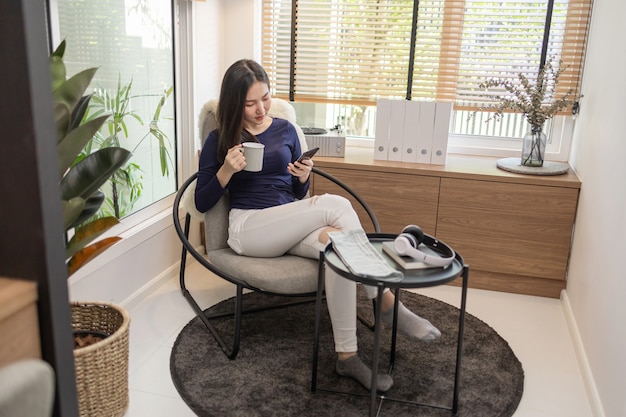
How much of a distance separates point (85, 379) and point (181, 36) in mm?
1896

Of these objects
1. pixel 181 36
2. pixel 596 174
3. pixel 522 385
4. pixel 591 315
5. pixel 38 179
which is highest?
pixel 181 36

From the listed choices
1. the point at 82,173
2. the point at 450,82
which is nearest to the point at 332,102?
the point at 450,82

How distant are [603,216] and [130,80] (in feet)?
6.69

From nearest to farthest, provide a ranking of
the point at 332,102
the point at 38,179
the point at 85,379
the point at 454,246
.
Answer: the point at 38,179 → the point at 85,379 → the point at 454,246 → the point at 332,102

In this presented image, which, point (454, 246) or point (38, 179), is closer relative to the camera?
point (38, 179)

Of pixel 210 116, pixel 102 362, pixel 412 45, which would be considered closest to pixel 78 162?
pixel 102 362

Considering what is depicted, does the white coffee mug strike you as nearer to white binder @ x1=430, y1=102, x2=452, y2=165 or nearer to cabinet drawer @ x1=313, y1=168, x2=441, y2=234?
cabinet drawer @ x1=313, y1=168, x2=441, y2=234

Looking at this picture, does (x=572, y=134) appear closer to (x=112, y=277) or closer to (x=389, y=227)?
(x=389, y=227)

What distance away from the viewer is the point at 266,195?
2.47 meters

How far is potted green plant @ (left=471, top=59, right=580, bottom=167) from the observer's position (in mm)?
2900

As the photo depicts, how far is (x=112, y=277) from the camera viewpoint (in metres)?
2.47

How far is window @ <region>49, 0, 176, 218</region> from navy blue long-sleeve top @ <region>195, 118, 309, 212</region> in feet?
1.30

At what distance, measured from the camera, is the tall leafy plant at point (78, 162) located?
138 cm

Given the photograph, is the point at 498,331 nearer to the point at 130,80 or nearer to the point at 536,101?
the point at 536,101
